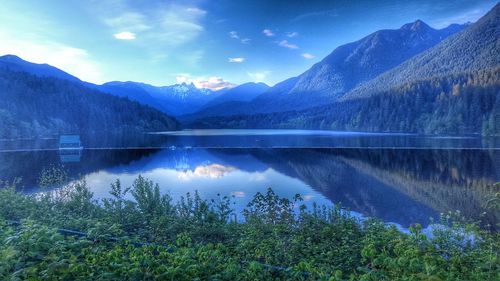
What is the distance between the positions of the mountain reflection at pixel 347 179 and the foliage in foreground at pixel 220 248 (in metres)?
10.8

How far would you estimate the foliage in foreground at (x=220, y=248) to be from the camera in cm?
764

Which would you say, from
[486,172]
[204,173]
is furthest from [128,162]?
[486,172]

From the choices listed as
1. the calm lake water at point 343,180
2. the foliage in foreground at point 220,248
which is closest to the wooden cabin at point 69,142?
the calm lake water at point 343,180

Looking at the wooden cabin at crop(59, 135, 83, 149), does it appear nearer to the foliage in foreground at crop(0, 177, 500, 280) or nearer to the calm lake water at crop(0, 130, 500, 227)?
the calm lake water at crop(0, 130, 500, 227)

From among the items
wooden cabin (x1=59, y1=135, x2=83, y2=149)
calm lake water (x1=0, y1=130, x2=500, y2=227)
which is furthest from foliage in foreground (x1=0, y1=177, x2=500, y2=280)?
wooden cabin (x1=59, y1=135, x2=83, y2=149)

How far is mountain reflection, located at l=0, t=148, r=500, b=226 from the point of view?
29766mm

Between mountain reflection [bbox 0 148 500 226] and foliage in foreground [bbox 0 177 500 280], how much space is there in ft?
35.4

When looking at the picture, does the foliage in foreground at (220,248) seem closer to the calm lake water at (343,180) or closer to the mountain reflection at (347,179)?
the calm lake water at (343,180)

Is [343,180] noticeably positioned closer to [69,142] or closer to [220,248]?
[220,248]

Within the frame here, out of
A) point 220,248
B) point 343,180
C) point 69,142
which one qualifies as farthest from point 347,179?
point 69,142

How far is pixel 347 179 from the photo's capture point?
43.1 metres

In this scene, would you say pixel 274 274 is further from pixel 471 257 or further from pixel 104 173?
pixel 104 173

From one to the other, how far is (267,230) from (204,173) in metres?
33.9

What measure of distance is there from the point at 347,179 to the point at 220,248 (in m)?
34.2
